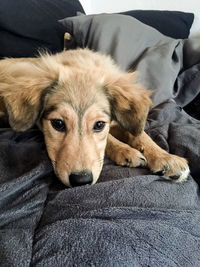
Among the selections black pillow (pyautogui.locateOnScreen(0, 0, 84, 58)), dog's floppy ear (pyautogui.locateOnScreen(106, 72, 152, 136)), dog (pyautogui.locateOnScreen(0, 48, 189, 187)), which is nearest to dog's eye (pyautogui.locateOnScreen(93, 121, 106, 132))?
dog (pyautogui.locateOnScreen(0, 48, 189, 187))

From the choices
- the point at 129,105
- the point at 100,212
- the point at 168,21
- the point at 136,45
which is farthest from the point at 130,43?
the point at 100,212

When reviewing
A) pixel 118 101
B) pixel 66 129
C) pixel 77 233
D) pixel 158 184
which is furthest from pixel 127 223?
pixel 118 101

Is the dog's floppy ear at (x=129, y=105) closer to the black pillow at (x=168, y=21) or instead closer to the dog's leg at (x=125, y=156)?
the dog's leg at (x=125, y=156)

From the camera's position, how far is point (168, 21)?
103 inches

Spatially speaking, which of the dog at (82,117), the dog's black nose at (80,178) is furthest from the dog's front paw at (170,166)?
the dog's black nose at (80,178)

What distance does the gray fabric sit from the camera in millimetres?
2086

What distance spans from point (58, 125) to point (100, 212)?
51 centimetres

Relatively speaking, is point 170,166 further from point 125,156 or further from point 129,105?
point 129,105

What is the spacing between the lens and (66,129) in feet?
4.33

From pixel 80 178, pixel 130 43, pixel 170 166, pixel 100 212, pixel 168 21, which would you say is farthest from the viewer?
pixel 168 21

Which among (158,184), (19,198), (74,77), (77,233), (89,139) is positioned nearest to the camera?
(77,233)

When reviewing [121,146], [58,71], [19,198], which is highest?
[58,71]

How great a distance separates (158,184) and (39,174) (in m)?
0.45

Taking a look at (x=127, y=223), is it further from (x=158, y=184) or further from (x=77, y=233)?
(x=158, y=184)
